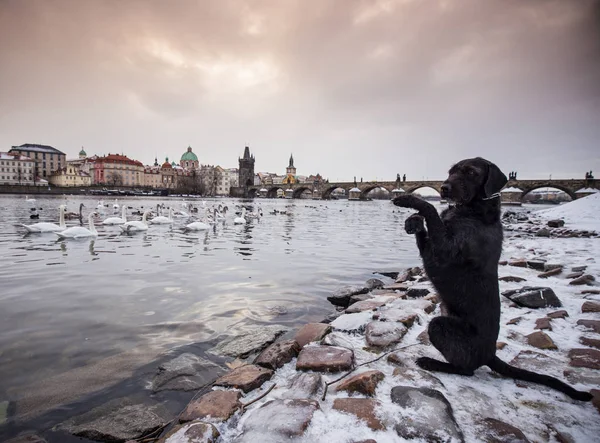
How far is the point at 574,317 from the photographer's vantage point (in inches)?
130

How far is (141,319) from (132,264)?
367 cm

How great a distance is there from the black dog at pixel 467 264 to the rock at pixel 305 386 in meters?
0.95

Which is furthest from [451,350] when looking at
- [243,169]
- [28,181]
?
[28,181]

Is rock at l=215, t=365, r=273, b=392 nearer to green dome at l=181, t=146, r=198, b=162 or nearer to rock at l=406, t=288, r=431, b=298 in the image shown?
rock at l=406, t=288, r=431, b=298

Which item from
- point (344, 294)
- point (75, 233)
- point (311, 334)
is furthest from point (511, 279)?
point (75, 233)

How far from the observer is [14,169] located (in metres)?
105

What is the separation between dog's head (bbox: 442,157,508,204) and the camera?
2.33 meters

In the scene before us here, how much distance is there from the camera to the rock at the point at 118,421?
85.6 inches

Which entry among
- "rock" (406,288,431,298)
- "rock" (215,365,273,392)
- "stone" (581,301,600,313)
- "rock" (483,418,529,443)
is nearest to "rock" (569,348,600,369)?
"stone" (581,301,600,313)

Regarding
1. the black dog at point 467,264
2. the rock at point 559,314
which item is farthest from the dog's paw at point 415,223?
the rock at point 559,314

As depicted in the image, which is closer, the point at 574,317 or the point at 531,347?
the point at 531,347

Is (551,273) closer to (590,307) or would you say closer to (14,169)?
→ (590,307)

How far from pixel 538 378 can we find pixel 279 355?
2.01m

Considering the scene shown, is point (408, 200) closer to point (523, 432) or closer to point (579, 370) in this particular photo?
point (523, 432)
